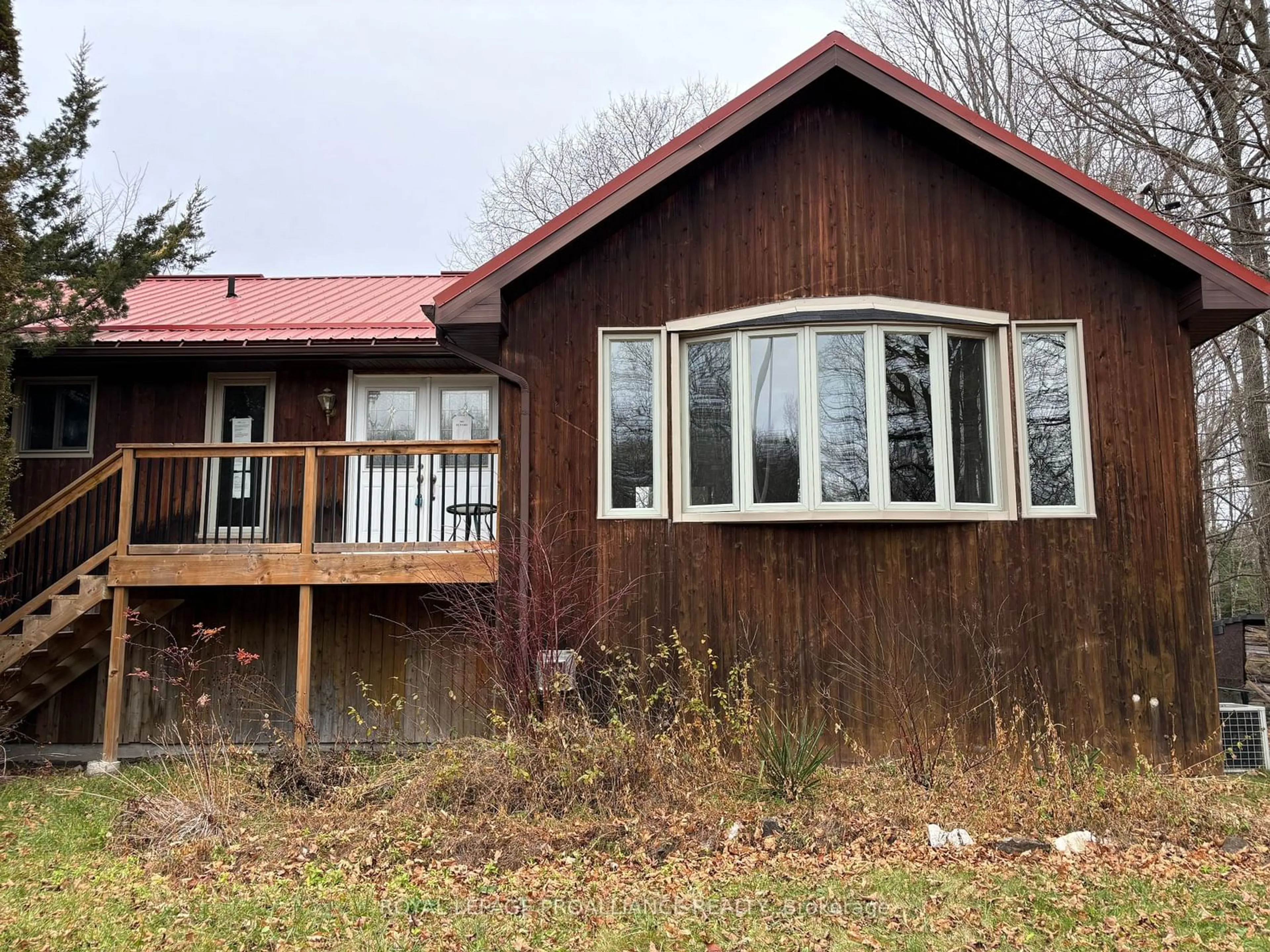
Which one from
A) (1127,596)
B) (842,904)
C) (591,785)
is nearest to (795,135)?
(1127,596)

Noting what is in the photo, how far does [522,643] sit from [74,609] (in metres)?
4.43

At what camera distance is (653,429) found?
8070mm

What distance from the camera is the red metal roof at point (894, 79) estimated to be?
297 inches

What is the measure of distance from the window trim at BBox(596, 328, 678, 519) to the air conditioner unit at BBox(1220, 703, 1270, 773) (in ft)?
17.3

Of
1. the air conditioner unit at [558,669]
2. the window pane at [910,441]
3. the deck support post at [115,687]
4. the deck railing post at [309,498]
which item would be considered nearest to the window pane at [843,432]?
the window pane at [910,441]

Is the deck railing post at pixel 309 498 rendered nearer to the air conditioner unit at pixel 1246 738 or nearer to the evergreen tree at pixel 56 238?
the evergreen tree at pixel 56 238

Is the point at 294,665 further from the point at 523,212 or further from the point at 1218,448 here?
the point at 523,212

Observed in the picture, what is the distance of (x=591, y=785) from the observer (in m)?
6.07

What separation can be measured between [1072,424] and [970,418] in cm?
92

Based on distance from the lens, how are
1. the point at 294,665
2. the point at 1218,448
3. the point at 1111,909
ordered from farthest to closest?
1. the point at 1218,448
2. the point at 294,665
3. the point at 1111,909

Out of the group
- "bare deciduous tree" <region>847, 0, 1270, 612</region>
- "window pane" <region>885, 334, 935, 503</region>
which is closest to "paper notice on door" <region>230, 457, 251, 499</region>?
"window pane" <region>885, 334, 935, 503</region>

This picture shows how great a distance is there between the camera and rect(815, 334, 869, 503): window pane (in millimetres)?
7609

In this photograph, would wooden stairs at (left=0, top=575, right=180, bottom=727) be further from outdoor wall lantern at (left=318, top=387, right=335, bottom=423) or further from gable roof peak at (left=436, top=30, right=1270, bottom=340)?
gable roof peak at (left=436, top=30, right=1270, bottom=340)

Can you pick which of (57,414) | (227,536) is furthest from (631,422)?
(57,414)
